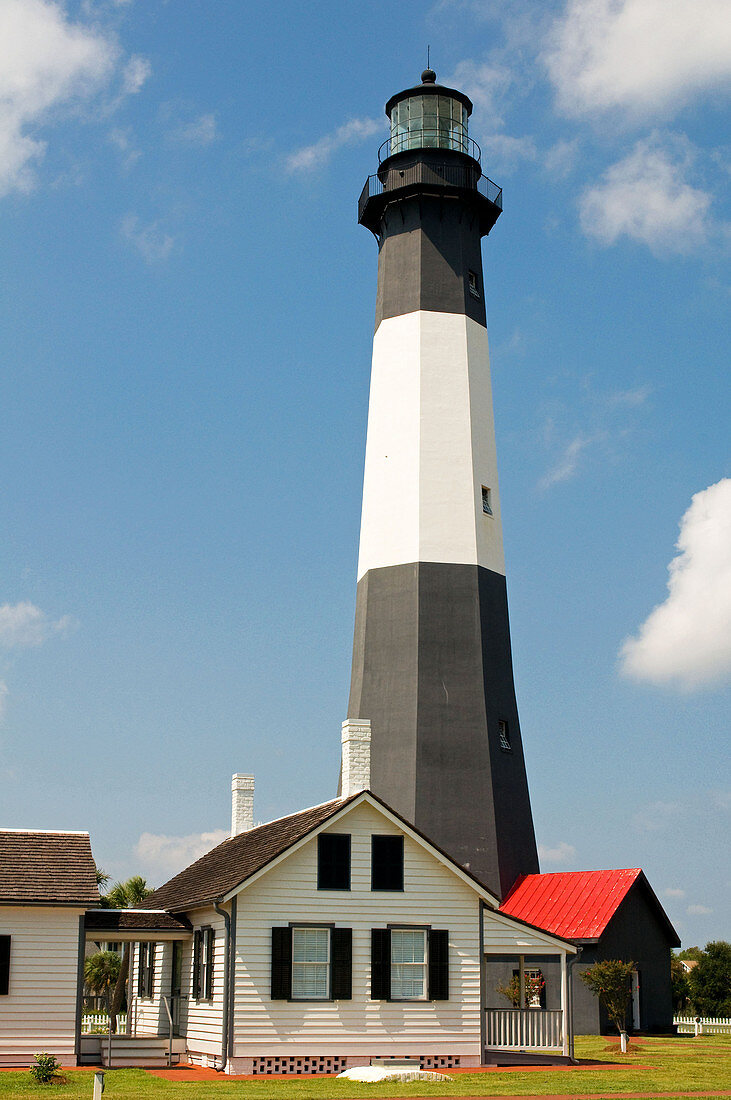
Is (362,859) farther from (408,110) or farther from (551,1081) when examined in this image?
(408,110)

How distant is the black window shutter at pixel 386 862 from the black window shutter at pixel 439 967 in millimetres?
1218

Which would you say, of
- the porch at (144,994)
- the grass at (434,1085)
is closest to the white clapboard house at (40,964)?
the porch at (144,994)

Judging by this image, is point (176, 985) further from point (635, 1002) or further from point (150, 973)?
point (635, 1002)

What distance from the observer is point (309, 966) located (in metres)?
24.3

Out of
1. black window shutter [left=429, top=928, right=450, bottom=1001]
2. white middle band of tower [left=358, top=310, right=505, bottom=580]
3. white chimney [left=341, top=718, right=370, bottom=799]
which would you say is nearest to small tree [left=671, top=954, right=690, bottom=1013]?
white middle band of tower [left=358, top=310, right=505, bottom=580]

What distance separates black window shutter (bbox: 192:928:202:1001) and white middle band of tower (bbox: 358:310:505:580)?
12.6 m

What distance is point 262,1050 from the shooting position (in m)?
23.6

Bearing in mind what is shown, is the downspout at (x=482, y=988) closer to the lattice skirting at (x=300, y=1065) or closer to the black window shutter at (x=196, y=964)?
the lattice skirting at (x=300, y=1065)

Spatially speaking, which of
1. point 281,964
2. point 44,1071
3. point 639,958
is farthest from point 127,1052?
point 639,958

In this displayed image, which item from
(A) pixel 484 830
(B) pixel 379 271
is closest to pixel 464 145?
(B) pixel 379 271

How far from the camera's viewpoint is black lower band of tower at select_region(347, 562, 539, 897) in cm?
3391

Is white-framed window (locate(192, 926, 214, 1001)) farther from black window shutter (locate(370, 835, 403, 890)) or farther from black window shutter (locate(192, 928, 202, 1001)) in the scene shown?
black window shutter (locate(370, 835, 403, 890))

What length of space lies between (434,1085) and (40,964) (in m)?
7.54

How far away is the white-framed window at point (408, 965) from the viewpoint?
81.5ft
